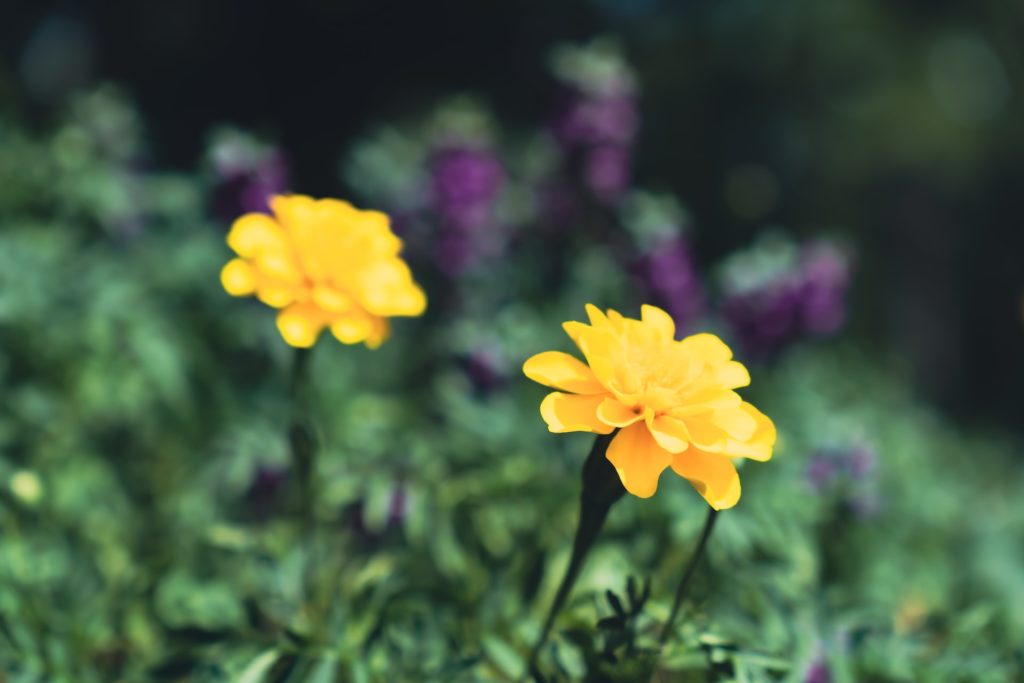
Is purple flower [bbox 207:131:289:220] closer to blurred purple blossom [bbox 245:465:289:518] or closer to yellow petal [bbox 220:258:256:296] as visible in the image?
blurred purple blossom [bbox 245:465:289:518]

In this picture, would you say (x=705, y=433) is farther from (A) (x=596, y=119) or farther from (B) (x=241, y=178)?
(A) (x=596, y=119)

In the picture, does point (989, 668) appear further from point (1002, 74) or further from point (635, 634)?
point (1002, 74)

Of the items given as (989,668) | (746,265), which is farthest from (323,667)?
(746,265)

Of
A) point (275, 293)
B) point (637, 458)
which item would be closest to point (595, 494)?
point (637, 458)

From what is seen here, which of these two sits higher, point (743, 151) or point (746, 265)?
point (743, 151)

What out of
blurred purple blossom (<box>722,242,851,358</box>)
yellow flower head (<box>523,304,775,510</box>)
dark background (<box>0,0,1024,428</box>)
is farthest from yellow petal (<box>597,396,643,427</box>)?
dark background (<box>0,0,1024,428</box>)
